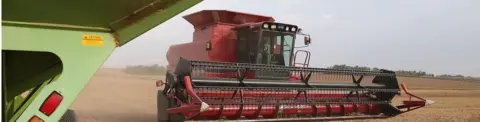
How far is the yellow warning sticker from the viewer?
260 centimetres

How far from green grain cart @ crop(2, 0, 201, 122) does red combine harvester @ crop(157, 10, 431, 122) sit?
2.57 metres

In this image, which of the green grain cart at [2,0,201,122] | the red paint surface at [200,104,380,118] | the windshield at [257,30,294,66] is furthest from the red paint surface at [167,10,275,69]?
the green grain cart at [2,0,201,122]

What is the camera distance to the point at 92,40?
103 inches

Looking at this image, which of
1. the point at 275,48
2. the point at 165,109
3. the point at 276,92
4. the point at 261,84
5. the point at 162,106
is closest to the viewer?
the point at 261,84

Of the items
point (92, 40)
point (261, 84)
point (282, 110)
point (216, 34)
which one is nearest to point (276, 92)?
point (282, 110)

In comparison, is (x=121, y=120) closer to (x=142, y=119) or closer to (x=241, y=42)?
(x=142, y=119)

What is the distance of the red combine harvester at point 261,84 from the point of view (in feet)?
20.0

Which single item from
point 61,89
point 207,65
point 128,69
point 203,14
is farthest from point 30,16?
point 128,69

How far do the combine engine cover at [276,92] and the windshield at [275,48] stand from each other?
5.83 ft

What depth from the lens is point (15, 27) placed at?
2361 millimetres

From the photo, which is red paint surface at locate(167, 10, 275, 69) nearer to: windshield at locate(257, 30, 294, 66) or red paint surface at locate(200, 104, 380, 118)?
windshield at locate(257, 30, 294, 66)

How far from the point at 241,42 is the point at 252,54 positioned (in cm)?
47

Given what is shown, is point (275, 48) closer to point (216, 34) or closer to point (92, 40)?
point (216, 34)

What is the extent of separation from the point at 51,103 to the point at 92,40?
0.44 meters
